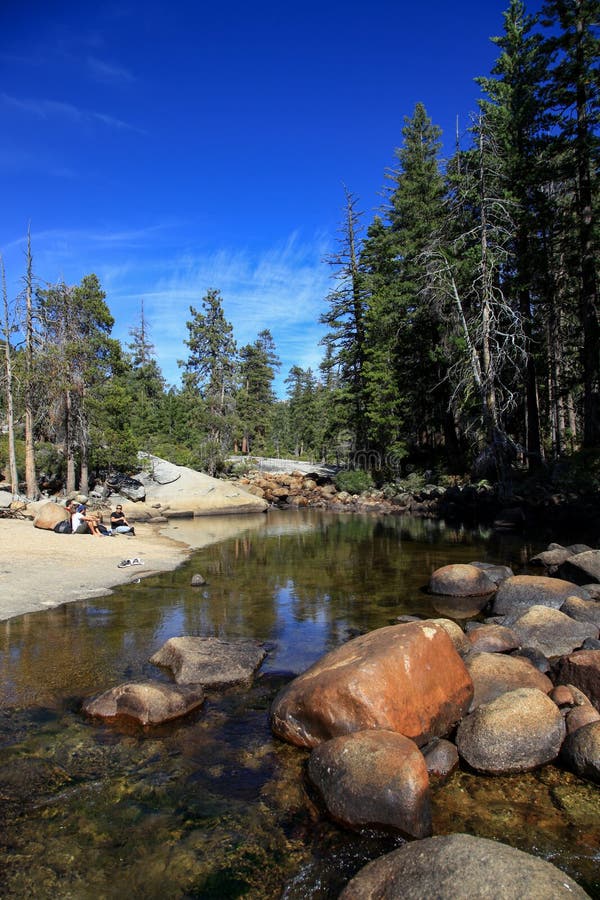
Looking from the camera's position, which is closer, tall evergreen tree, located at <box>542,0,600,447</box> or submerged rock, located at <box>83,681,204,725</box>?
submerged rock, located at <box>83,681,204,725</box>

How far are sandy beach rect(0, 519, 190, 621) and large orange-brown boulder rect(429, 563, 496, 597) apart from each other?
6.38 metres

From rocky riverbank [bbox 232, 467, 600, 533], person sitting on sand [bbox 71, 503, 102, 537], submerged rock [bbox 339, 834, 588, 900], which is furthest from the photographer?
rocky riverbank [bbox 232, 467, 600, 533]

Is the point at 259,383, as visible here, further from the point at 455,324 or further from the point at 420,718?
the point at 420,718

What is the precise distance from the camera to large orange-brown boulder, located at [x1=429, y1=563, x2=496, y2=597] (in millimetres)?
11211

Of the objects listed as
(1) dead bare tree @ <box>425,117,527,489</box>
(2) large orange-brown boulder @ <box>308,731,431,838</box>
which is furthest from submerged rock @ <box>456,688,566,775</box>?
(1) dead bare tree @ <box>425,117,527,489</box>

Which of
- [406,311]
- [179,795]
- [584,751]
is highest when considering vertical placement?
[406,311]

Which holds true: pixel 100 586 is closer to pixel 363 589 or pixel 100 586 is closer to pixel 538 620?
pixel 363 589

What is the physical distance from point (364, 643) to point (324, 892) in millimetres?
2599

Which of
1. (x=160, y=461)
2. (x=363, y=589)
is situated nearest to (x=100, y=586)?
(x=363, y=589)

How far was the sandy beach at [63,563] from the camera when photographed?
34.1 ft

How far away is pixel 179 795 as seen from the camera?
466cm

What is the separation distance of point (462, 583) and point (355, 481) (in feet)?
79.9

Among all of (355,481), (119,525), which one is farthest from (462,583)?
(355,481)

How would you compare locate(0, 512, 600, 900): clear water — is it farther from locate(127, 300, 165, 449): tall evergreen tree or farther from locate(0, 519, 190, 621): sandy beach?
locate(127, 300, 165, 449): tall evergreen tree
